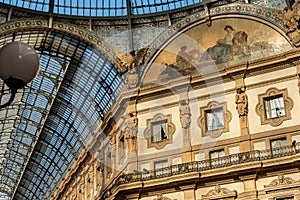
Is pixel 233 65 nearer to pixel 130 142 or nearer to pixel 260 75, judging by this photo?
pixel 260 75

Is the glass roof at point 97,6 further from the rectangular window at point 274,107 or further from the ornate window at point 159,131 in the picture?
the rectangular window at point 274,107

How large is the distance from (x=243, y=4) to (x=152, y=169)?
10393mm

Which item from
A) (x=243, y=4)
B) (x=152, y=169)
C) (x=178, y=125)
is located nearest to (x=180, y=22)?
(x=243, y=4)

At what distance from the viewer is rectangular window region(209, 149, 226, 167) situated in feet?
96.9

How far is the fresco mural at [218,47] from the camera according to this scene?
102ft

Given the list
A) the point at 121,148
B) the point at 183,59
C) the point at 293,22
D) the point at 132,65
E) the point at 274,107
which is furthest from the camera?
the point at 121,148

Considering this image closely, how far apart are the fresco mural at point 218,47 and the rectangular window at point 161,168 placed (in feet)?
15.9

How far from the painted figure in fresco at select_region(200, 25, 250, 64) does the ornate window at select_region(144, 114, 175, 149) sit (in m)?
3.91

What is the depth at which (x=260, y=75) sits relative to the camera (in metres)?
30.5

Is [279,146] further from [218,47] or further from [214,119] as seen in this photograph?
[218,47]

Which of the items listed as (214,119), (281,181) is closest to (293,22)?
(214,119)

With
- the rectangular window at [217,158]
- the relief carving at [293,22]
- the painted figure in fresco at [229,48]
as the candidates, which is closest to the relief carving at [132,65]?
the painted figure in fresco at [229,48]

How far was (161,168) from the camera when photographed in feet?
102

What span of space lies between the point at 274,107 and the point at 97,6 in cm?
1377
